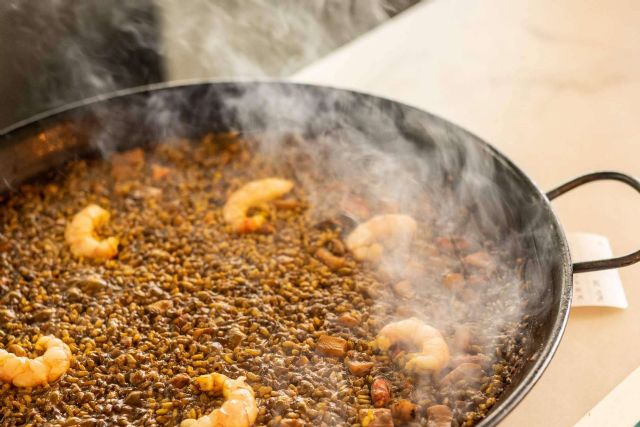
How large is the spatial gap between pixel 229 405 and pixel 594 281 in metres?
1.43

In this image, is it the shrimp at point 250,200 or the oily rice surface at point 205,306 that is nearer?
the oily rice surface at point 205,306

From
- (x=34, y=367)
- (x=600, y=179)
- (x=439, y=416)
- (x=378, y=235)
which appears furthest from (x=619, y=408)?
(x=34, y=367)

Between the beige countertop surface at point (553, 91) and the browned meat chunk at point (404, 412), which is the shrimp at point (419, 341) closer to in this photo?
the browned meat chunk at point (404, 412)

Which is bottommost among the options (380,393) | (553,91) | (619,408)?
(619,408)

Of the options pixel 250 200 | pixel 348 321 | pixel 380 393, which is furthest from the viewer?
pixel 250 200

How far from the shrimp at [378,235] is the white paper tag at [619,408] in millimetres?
889

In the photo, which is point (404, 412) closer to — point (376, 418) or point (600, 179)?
point (376, 418)

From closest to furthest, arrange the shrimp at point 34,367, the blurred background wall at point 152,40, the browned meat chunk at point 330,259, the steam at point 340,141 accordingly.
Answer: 1. the shrimp at point 34,367
2. the steam at point 340,141
3. the browned meat chunk at point 330,259
4. the blurred background wall at point 152,40

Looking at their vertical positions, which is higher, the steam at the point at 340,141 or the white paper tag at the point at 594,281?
the steam at the point at 340,141

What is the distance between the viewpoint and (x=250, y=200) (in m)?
2.81

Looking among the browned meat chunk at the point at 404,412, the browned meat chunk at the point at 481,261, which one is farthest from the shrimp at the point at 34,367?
the browned meat chunk at the point at 481,261

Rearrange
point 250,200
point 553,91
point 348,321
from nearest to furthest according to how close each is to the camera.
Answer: point 348,321 → point 250,200 → point 553,91

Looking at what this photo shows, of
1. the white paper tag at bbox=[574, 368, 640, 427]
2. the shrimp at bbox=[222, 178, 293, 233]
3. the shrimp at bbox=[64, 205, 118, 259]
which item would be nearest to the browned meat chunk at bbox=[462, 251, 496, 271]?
the white paper tag at bbox=[574, 368, 640, 427]

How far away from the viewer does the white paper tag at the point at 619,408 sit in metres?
2.11
